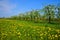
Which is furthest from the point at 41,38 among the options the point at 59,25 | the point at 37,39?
the point at 59,25

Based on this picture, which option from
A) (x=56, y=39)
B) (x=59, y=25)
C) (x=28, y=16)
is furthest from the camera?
(x=28, y=16)

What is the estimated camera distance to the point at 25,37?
17.3ft

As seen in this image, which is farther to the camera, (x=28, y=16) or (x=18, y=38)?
(x=28, y=16)

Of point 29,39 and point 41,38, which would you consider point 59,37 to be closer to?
point 41,38

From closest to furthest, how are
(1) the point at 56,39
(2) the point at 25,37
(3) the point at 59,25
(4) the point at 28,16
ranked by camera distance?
1. (1) the point at 56,39
2. (2) the point at 25,37
3. (3) the point at 59,25
4. (4) the point at 28,16

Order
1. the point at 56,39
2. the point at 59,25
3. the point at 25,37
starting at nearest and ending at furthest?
the point at 56,39
the point at 25,37
the point at 59,25

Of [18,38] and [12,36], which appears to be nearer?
[18,38]

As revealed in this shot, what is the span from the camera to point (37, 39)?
16.4 ft

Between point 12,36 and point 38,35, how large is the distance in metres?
0.93

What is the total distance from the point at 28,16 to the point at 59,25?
2021 cm

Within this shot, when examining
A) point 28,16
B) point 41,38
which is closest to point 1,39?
point 41,38

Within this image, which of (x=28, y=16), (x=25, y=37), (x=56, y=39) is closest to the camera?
(x=56, y=39)

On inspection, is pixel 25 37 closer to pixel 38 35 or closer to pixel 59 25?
pixel 38 35

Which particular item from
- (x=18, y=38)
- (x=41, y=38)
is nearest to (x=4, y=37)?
(x=18, y=38)
